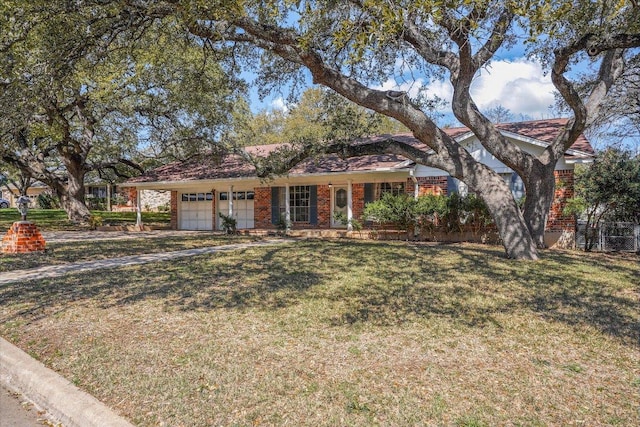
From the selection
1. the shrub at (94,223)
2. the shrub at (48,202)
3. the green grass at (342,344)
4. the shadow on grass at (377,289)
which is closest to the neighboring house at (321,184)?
the shrub at (94,223)

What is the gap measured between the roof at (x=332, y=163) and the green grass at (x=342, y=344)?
592 centimetres

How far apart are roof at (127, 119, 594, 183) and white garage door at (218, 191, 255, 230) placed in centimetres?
141

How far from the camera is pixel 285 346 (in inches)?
163

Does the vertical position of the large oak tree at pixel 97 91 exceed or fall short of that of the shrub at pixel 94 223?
it exceeds it

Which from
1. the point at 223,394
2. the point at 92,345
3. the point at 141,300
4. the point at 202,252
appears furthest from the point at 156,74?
the point at 223,394

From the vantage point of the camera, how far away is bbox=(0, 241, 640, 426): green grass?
9.91 ft

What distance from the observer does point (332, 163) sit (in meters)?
16.8

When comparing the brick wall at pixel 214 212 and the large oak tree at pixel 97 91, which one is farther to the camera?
the brick wall at pixel 214 212

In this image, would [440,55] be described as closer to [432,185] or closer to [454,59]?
[454,59]

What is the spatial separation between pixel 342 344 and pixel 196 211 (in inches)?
721

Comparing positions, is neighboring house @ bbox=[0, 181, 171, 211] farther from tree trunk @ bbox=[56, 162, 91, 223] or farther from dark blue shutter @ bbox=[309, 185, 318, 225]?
dark blue shutter @ bbox=[309, 185, 318, 225]

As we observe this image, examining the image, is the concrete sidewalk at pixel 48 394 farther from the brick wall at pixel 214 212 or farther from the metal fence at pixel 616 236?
the brick wall at pixel 214 212

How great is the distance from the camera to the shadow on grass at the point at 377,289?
535 centimetres

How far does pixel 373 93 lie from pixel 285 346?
255 inches
